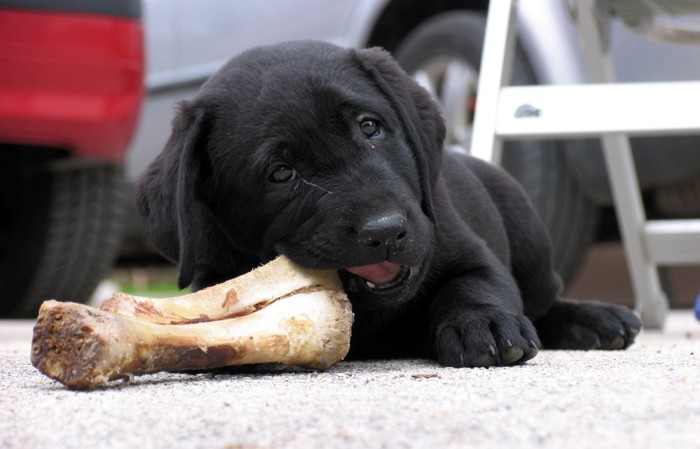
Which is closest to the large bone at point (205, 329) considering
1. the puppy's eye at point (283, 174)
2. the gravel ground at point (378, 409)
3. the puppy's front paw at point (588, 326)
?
the gravel ground at point (378, 409)

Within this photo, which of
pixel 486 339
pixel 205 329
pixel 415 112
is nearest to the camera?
pixel 205 329

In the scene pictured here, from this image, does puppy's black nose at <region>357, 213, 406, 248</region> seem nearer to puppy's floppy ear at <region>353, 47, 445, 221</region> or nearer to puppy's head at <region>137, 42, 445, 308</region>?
puppy's head at <region>137, 42, 445, 308</region>

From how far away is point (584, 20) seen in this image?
385 cm

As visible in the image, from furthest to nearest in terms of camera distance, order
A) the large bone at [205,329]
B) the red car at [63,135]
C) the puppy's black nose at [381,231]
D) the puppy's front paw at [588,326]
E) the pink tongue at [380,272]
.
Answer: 1. the red car at [63,135]
2. the puppy's front paw at [588,326]
3. the pink tongue at [380,272]
4. the puppy's black nose at [381,231]
5. the large bone at [205,329]

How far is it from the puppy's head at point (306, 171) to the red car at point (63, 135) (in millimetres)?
1289

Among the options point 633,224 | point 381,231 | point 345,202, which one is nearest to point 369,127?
point 345,202

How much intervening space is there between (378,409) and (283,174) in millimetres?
951

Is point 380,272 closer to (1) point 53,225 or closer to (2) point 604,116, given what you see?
(2) point 604,116

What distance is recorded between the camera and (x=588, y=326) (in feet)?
10.5

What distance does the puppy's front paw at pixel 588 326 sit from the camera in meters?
3.12

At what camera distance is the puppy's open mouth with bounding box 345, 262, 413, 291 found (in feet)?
8.15

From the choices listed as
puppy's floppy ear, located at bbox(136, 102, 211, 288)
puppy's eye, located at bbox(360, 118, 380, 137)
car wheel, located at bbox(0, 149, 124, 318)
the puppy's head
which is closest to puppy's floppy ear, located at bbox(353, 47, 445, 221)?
the puppy's head

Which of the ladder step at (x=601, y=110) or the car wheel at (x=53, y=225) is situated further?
the car wheel at (x=53, y=225)

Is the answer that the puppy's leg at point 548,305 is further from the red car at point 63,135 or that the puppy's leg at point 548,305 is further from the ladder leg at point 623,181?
the red car at point 63,135
